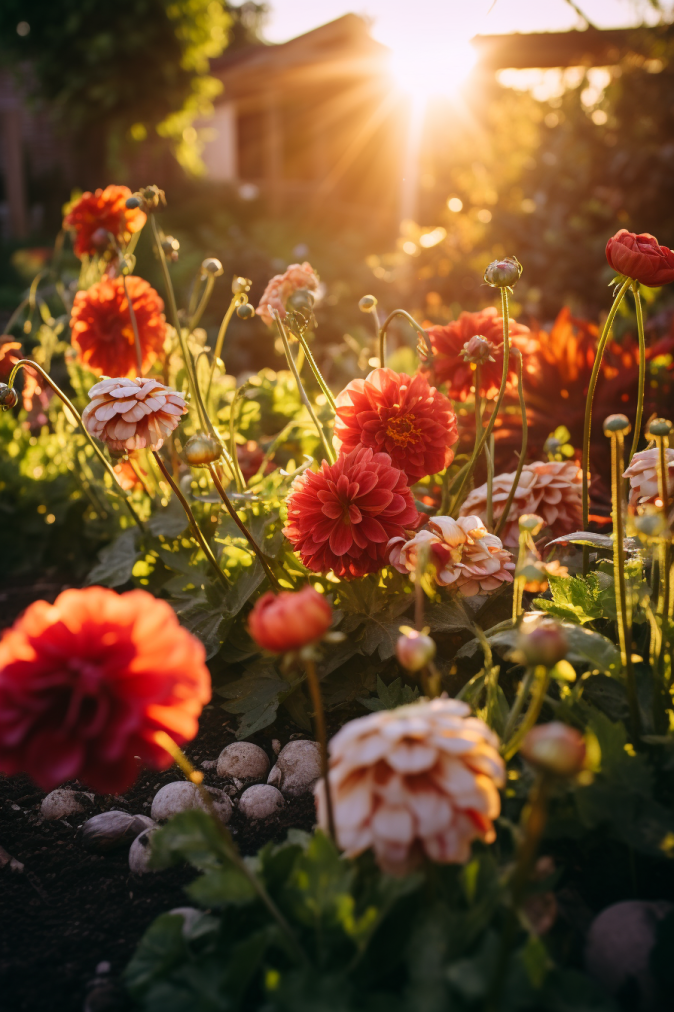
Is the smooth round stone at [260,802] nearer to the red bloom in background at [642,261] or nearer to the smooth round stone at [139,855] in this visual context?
the smooth round stone at [139,855]

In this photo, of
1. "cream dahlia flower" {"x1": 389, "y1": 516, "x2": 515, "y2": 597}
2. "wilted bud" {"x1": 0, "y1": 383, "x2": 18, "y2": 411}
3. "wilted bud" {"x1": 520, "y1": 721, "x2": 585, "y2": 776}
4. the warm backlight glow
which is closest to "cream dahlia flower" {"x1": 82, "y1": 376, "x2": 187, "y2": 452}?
"wilted bud" {"x1": 0, "y1": 383, "x2": 18, "y2": 411}

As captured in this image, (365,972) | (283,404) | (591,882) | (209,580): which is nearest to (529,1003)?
(365,972)

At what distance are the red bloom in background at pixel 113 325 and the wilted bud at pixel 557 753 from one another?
136 cm

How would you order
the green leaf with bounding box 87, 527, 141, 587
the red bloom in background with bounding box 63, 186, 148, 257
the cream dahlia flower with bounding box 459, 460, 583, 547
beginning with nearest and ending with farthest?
the cream dahlia flower with bounding box 459, 460, 583, 547 < the green leaf with bounding box 87, 527, 141, 587 < the red bloom in background with bounding box 63, 186, 148, 257

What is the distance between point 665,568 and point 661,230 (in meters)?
3.91

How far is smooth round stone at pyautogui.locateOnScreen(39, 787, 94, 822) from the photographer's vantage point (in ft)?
4.13

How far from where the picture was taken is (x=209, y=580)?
4.89ft

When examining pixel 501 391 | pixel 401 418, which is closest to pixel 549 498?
pixel 501 391

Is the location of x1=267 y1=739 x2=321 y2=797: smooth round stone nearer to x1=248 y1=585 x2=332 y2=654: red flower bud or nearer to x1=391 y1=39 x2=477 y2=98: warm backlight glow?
x1=248 y1=585 x2=332 y2=654: red flower bud

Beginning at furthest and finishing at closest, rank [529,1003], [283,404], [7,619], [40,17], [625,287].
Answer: [40,17] → [283,404] → [7,619] → [625,287] → [529,1003]

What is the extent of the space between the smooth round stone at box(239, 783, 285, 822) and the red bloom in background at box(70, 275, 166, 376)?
960 millimetres

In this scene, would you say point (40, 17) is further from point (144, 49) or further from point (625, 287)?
point (625, 287)

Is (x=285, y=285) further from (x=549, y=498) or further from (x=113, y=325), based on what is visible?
(x=549, y=498)

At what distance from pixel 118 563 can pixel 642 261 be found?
124 centimetres
